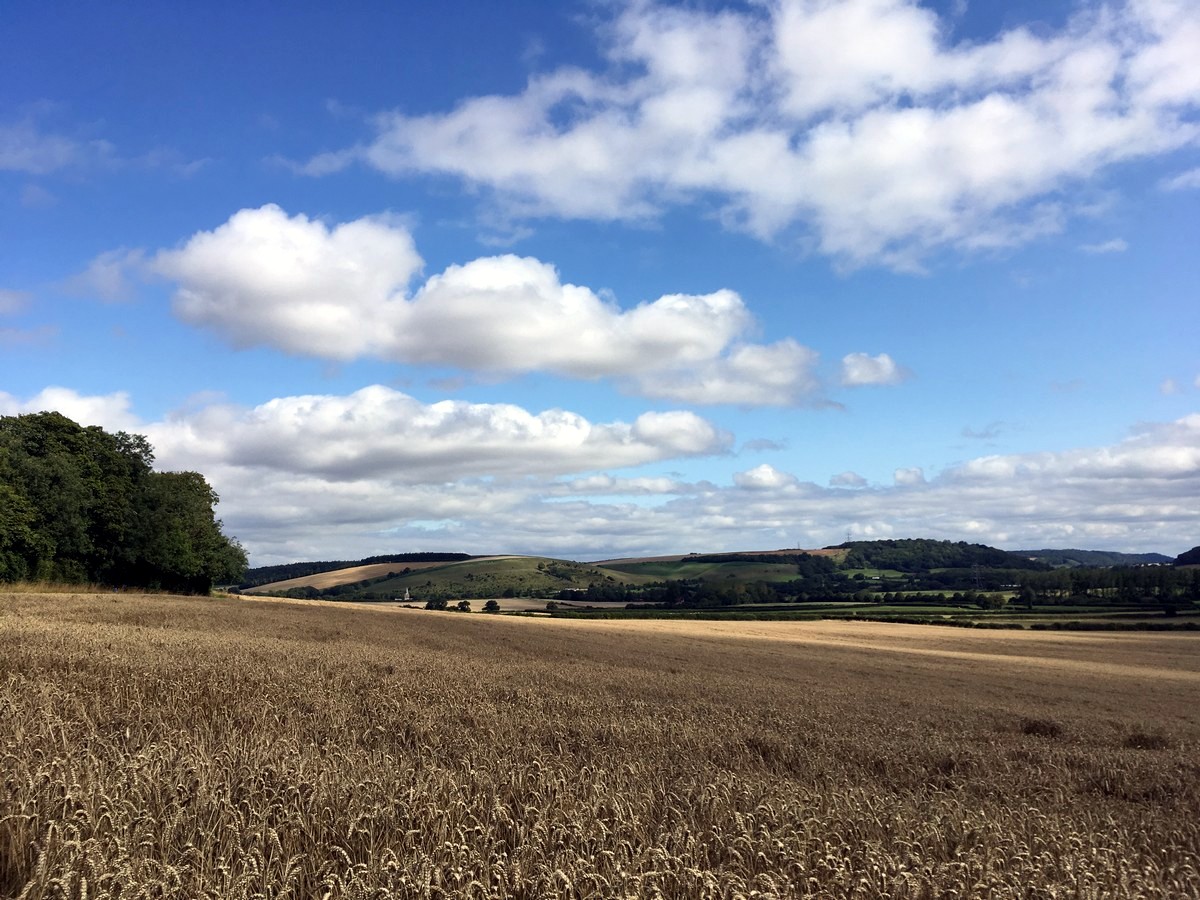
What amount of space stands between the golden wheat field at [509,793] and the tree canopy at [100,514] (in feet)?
168

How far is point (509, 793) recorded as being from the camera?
20.0 feet

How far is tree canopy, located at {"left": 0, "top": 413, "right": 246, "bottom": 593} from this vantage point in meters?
55.8

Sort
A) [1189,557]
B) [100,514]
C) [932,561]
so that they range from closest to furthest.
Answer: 1. [100,514]
2. [1189,557]
3. [932,561]

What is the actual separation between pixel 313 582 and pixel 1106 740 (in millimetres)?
157918

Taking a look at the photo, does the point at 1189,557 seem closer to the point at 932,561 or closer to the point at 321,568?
the point at 932,561

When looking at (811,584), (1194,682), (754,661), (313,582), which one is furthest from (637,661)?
(313,582)

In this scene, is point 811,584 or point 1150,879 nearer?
point 1150,879

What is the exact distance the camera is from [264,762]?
616cm

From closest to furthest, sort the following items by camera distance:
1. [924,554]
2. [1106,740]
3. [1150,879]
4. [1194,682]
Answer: [1150,879], [1106,740], [1194,682], [924,554]

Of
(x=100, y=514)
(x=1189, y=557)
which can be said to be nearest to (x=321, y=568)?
(x=100, y=514)

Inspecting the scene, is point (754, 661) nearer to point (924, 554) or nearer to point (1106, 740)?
point (1106, 740)

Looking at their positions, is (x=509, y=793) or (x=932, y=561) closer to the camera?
(x=509, y=793)

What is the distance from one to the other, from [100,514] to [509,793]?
73.1 meters

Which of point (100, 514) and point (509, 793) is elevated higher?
point (100, 514)
